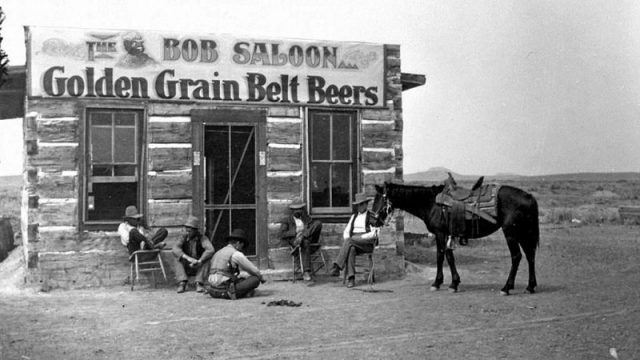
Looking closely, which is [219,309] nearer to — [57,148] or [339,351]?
[339,351]

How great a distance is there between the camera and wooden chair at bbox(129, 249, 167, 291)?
1091 cm

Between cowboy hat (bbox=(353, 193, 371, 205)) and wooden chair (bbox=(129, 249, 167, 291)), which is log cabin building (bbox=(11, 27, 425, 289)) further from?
cowboy hat (bbox=(353, 193, 371, 205))

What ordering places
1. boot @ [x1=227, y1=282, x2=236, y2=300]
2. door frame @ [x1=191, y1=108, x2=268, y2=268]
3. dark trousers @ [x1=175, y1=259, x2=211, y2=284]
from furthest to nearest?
door frame @ [x1=191, y1=108, x2=268, y2=268] → dark trousers @ [x1=175, y1=259, x2=211, y2=284] → boot @ [x1=227, y1=282, x2=236, y2=300]

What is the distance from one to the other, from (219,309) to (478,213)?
4.41m

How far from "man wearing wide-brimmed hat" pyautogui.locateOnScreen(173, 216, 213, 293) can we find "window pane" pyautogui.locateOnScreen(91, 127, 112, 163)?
6.13ft

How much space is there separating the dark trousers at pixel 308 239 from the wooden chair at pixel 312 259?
2.5 inches

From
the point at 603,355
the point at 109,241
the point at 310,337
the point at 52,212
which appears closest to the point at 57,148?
the point at 52,212

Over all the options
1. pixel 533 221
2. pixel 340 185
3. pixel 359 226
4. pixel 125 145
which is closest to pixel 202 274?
pixel 125 145

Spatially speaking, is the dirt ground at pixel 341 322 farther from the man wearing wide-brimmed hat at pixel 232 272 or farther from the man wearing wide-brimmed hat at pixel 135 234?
the man wearing wide-brimmed hat at pixel 135 234

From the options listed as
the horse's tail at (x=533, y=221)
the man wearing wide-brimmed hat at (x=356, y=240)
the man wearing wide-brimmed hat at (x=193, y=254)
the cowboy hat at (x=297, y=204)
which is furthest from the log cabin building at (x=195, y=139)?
the horse's tail at (x=533, y=221)

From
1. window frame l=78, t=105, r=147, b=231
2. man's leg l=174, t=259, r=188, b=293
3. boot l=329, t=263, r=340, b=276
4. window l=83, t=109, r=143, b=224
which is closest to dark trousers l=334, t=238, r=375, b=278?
boot l=329, t=263, r=340, b=276

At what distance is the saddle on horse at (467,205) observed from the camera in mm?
10492

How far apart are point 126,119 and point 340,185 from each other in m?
4.19

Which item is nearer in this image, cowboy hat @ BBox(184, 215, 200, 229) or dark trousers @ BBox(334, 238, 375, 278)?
cowboy hat @ BBox(184, 215, 200, 229)
